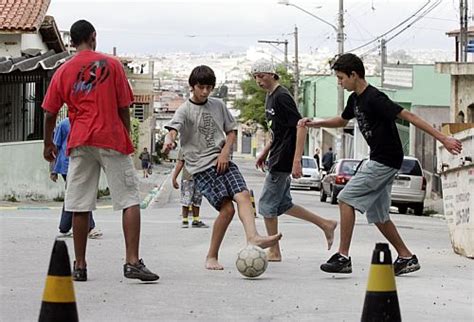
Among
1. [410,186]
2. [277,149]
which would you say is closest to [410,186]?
[410,186]

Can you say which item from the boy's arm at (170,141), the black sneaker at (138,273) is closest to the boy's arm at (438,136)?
the boy's arm at (170,141)

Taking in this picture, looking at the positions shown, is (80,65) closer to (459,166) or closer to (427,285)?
(427,285)

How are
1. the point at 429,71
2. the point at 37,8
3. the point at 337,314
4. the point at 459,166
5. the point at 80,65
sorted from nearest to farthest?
the point at 337,314 → the point at 80,65 → the point at 459,166 → the point at 37,8 → the point at 429,71

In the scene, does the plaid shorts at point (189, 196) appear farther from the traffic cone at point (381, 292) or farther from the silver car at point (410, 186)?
the silver car at point (410, 186)

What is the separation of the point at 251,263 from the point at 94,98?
1931 millimetres

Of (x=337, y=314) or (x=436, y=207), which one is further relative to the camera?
(x=436, y=207)

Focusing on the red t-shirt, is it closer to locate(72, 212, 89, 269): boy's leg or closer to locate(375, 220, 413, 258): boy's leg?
locate(72, 212, 89, 269): boy's leg

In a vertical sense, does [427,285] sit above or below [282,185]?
below

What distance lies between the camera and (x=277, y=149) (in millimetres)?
11023

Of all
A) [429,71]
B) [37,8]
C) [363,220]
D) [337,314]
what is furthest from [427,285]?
[429,71]

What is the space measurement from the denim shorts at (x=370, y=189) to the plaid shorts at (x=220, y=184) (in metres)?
0.94

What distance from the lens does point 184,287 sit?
9.21 metres

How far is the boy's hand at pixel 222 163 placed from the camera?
1027 centimetres

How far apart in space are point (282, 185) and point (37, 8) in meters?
21.9
